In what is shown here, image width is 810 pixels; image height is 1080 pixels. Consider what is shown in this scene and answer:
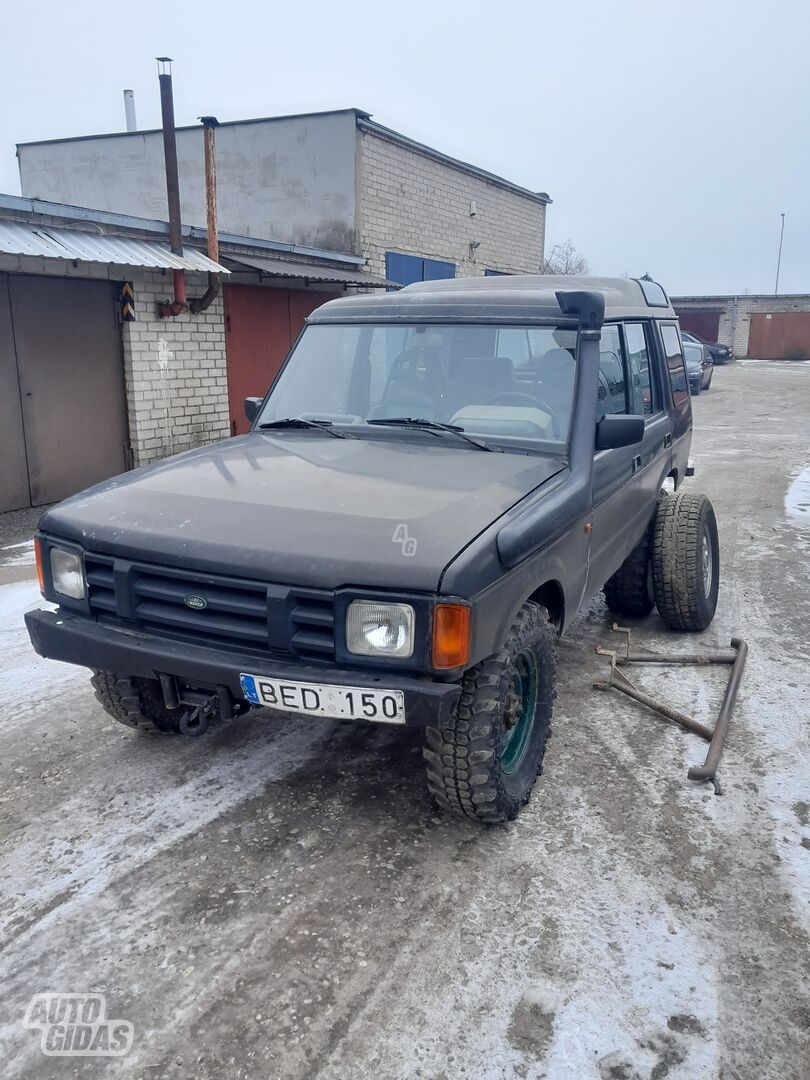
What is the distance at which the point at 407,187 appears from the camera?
649 inches

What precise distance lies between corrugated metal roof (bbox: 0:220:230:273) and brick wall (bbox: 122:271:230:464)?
53 cm

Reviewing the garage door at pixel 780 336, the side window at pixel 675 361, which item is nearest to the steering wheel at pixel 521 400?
the side window at pixel 675 361

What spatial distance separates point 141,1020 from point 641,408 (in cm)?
374

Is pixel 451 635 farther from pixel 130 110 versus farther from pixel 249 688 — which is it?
pixel 130 110

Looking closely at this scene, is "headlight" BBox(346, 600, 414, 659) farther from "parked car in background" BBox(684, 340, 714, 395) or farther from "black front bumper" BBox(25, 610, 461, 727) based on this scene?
"parked car in background" BBox(684, 340, 714, 395)

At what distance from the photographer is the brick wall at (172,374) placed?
9.95m

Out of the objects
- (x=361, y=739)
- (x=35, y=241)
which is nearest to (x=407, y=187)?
(x=35, y=241)

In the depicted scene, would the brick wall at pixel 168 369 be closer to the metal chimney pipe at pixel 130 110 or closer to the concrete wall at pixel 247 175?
the concrete wall at pixel 247 175

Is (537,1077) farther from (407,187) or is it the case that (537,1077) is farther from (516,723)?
(407,187)

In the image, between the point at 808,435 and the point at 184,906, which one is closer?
the point at 184,906

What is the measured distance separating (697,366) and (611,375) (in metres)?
20.2

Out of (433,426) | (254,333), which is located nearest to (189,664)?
(433,426)

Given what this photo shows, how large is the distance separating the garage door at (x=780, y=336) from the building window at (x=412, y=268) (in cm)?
2734

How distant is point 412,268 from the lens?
1706cm
